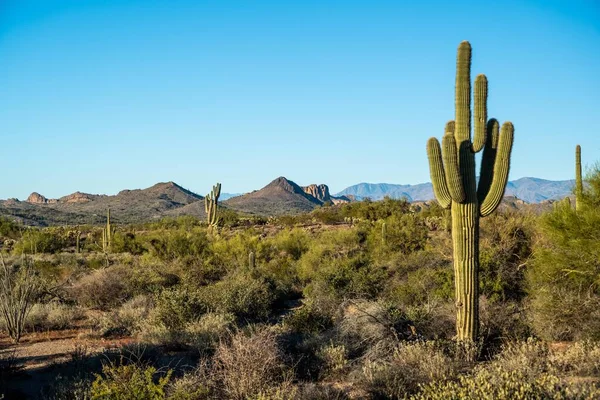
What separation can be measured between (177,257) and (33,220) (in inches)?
2100

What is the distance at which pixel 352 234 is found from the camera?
81.7 feet

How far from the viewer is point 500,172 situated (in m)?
9.51

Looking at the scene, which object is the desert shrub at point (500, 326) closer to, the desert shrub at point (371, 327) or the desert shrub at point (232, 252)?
the desert shrub at point (371, 327)

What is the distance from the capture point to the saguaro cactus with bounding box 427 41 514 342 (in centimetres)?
906

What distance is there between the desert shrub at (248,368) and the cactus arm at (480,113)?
503cm

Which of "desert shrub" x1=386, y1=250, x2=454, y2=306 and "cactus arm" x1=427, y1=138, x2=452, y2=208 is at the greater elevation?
"cactus arm" x1=427, y1=138, x2=452, y2=208

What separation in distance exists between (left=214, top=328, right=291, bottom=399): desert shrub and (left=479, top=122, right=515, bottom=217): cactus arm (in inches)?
175

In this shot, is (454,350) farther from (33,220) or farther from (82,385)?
(33,220)

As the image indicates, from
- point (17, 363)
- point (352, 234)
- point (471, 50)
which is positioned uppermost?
point (471, 50)

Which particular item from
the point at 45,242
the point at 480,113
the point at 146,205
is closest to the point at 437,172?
the point at 480,113

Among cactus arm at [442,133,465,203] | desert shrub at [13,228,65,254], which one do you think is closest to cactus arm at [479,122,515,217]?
cactus arm at [442,133,465,203]

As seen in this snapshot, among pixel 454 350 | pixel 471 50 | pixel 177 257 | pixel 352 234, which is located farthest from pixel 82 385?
pixel 352 234

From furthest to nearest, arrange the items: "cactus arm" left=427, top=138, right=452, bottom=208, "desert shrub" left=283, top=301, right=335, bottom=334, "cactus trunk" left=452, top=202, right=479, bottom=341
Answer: "desert shrub" left=283, top=301, right=335, bottom=334
"cactus arm" left=427, top=138, right=452, bottom=208
"cactus trunk" left=452, top=202, right=479, bottom=341

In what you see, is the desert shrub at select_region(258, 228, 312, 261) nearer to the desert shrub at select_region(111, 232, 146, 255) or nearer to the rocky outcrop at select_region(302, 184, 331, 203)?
the desert shrub at select_region(111, 232, 146, 255)
